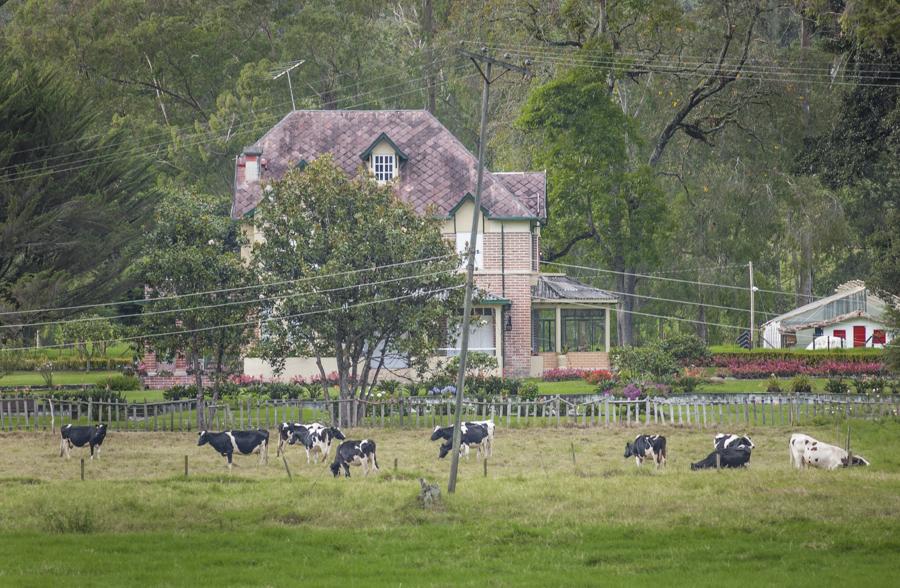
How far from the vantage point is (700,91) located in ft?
222

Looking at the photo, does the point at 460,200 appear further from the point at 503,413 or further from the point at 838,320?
the point at 838,320

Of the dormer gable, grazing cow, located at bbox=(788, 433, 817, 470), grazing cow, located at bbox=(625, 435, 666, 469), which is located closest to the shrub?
the dormer gable

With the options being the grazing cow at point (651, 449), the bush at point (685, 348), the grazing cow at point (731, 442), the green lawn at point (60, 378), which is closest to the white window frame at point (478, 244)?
the bush at point (685, 348)

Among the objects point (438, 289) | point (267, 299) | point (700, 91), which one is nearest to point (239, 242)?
point (267, 299)

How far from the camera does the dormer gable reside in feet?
200

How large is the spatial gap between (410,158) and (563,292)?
965 centimetres

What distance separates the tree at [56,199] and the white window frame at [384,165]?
44.3ft

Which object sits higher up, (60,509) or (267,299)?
(267,299)

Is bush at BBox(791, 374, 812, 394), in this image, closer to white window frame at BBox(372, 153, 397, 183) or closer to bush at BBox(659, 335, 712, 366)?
bush at BBox(659, 335, 712, 366)

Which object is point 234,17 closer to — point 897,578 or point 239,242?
point 239,242

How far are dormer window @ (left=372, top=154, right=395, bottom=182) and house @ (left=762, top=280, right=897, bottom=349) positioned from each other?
94.5 ft

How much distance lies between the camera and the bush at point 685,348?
56875 millimetres

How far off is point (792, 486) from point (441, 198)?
115 ft

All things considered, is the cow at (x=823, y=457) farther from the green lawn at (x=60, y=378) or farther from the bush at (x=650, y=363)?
the green lawn at (x=60, y=378)
